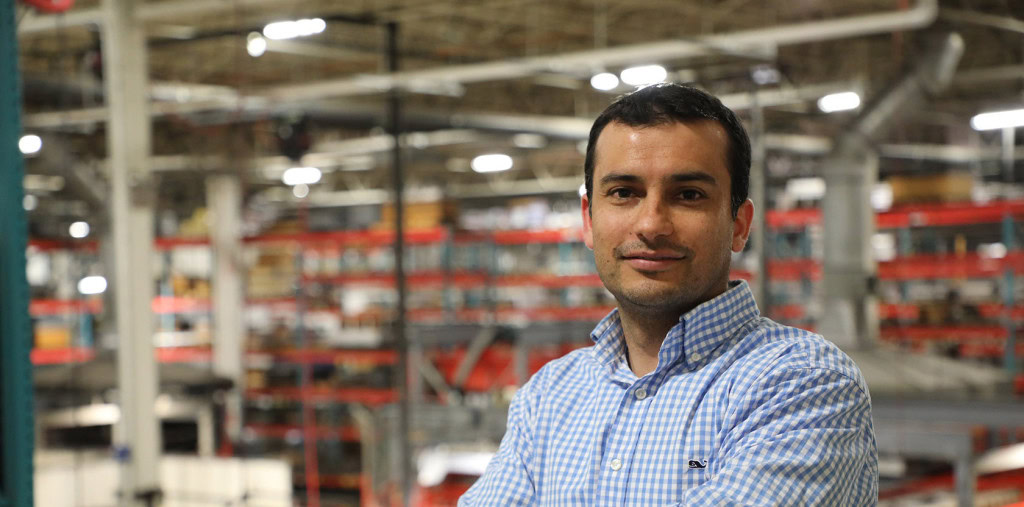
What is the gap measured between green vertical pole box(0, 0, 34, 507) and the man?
1.84 metres

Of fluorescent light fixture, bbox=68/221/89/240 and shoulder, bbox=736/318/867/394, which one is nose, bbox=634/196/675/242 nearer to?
shoulder, bbox=736/318/867/394

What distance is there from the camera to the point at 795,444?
3.97ft

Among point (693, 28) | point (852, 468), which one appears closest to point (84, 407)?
point (693, 28)

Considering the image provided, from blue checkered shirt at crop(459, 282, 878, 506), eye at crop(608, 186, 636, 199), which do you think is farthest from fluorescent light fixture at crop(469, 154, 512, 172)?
eye at crop(608, 186, 636, 199)

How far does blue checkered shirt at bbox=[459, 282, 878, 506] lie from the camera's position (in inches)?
47.8

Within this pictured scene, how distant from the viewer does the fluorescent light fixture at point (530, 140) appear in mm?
15638

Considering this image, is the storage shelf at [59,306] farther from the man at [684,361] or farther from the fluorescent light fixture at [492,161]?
the man at [684,361]

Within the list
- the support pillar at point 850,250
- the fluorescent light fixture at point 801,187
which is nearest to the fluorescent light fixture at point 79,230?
the support pillar at point 850,250

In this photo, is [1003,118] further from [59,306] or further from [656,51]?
[59,306]

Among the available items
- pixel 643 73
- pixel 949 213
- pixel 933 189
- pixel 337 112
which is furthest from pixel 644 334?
pixel 337 112

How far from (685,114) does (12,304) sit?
7.13 feet

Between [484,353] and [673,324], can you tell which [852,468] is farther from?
[484,353]

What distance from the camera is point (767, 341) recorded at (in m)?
1.41

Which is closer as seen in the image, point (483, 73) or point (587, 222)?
point (587, 222)
